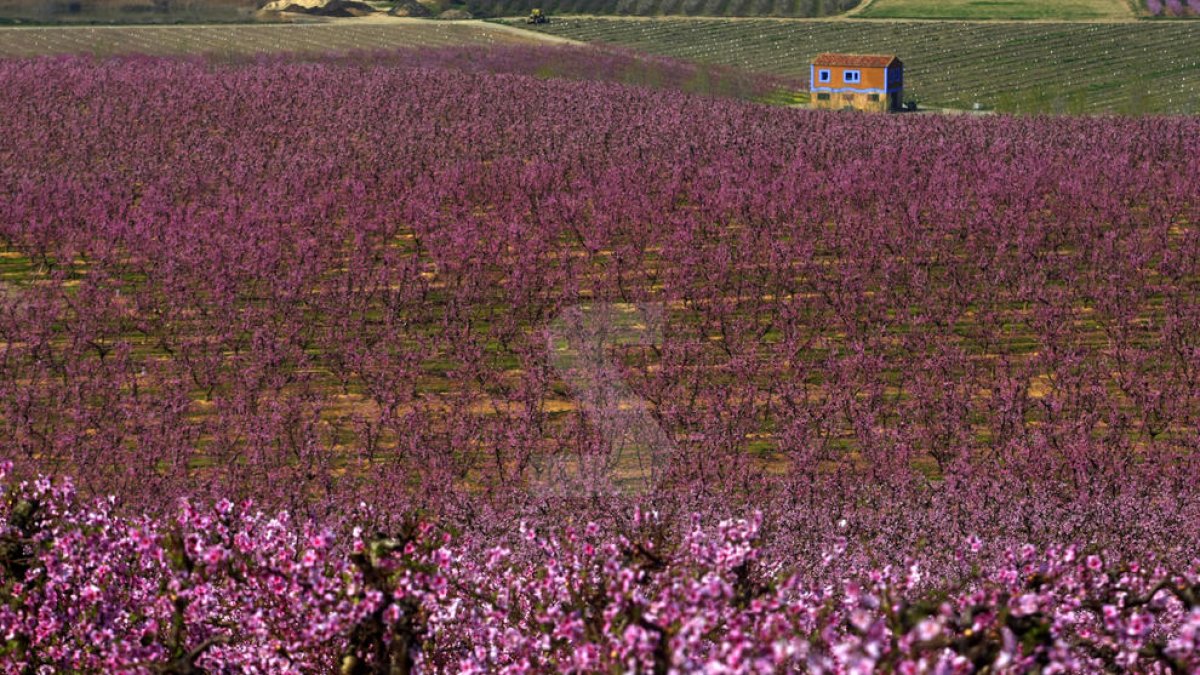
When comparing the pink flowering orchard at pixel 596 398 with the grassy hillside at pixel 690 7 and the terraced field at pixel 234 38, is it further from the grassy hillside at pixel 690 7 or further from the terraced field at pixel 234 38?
the grassy hillside at pixel 690 7

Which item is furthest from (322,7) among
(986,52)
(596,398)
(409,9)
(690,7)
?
(596,398)

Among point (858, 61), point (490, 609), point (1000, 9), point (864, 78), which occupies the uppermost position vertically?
point (490, 609)

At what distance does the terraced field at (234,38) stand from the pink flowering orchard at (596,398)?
1239 inches

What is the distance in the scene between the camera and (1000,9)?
131 metres

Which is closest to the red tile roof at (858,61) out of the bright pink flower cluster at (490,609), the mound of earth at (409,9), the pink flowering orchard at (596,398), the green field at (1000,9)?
the pink flowering orchard at (596,398)

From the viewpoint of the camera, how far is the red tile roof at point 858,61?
8750 centimetres

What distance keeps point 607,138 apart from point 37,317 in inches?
1174

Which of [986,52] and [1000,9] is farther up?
[1000,9]

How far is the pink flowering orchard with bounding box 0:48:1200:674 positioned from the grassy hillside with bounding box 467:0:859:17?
2796 inches

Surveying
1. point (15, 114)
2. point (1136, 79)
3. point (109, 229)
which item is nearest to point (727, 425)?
point (109, 229)

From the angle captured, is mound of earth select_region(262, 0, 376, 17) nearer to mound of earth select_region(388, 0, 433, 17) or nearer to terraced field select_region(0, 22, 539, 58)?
mound of earth select_region(388, 0, 433, 17)

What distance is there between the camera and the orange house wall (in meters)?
87.6

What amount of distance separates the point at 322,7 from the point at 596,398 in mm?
90409

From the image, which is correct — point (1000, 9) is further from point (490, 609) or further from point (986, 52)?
point (490, 609)
